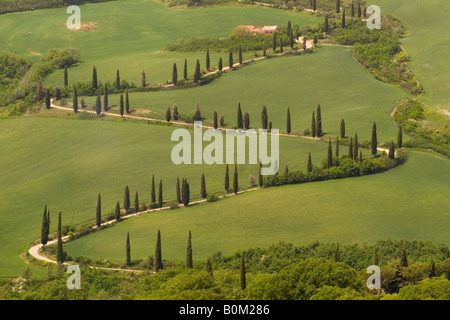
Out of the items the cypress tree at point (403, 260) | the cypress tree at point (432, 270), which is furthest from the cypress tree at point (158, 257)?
the cypress tree at point (432, 270)

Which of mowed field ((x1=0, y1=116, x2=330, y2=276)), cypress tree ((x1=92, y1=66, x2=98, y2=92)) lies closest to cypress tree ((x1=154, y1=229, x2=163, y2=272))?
mowed field ((x1=0, y1=116, x2=330, y2=276))

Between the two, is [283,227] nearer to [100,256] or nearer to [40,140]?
[100,256]

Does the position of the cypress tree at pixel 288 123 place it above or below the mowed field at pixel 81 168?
above

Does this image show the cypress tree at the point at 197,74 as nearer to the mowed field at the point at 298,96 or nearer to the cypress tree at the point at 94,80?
the mowed field at the point at 298,96

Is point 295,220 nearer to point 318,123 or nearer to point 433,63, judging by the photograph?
point 318,123

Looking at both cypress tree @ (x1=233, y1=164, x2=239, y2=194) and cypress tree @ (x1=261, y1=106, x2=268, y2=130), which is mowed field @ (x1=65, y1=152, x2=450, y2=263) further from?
cypress tree @ (x1=261, y1=106, x2=268, y2=130)
